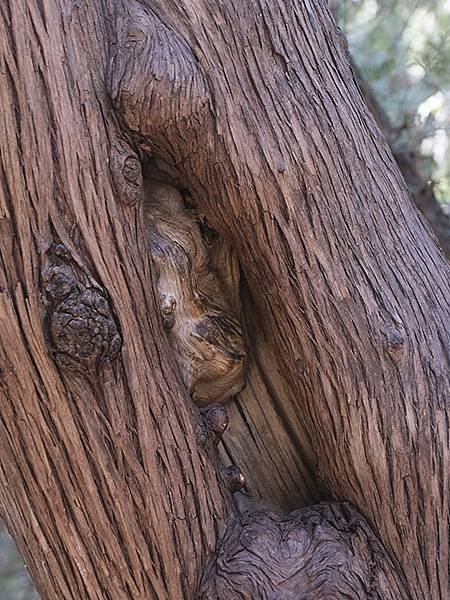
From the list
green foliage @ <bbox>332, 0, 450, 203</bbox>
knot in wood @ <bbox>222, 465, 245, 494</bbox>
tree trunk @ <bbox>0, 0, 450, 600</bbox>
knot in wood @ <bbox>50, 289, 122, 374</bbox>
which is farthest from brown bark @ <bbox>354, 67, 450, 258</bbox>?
knot in wood @ <bbox>50, 289, 122, 374</bbox>

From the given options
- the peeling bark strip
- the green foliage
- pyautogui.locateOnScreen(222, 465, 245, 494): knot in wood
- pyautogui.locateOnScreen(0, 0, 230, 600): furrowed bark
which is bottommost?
the peeling bark strip

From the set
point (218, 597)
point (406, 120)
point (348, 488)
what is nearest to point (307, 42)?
point (348, 488)

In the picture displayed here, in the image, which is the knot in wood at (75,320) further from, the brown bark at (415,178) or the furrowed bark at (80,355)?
the brown bark at (415,178)

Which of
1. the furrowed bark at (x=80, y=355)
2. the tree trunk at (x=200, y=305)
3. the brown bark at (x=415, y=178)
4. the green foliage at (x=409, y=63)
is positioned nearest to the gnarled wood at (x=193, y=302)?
the tree trunk at (x=200, y=305)

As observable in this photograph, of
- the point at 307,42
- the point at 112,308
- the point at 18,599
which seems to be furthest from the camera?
the point at 18,599

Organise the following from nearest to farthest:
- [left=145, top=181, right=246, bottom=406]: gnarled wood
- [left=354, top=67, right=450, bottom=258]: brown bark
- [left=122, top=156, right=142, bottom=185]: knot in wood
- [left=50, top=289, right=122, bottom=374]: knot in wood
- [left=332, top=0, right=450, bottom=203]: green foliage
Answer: [left=50, top=289, right=122, bottom=374]: knot in wood, [left=122, top=156, right=142, bottom=185]: knot in wood, [left=145, top=181, right=246, bottom=406]: gnarled wood, [left=354, top=67, right=450, bottom=258]: brown bark, [left=332, top=0, right=450, bottom=203]: green foliage

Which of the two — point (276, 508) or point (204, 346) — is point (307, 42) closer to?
point (204, 346)

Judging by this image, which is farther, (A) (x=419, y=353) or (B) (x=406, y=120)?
(B) (x=406, y=120)

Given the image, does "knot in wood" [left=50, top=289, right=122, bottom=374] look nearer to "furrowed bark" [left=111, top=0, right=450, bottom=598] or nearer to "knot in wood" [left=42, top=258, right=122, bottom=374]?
"knot in wood" [left=42, top=258, right=122, bottom=374]
